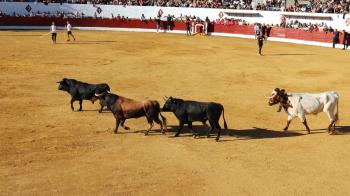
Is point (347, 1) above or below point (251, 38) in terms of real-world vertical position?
above

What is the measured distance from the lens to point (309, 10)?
4431 centimetres

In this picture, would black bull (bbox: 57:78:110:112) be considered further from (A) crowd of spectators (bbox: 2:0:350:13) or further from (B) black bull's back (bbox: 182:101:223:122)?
(A) crowd of spectators (bbox: 2:0:350:13)

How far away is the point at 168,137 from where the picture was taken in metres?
13.5

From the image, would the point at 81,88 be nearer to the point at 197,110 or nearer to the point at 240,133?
the point at 197,110

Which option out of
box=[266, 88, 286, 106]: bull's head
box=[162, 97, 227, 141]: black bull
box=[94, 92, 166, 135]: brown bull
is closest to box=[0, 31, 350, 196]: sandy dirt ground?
box=[94, 92, 166, 135]: brown bull

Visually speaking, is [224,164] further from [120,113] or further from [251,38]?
[251,38]

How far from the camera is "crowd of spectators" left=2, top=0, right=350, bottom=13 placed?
140ft

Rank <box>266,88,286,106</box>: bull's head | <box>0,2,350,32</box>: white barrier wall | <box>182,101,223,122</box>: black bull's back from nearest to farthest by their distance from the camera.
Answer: <box>182,101,223,122</box>: black bull's back < <box>266,88,286,106</box>: bull's head < <box>0,2,350,32</box>: white barrier wall

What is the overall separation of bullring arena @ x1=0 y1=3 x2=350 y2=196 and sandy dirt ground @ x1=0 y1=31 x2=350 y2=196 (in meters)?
0.03

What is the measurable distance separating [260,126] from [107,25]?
121ft

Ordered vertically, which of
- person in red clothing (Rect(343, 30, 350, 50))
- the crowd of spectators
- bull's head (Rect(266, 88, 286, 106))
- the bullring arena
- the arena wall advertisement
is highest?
the crowd of spectators

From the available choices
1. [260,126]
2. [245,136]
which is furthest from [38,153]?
[260,126]

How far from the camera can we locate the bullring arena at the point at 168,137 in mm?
10164

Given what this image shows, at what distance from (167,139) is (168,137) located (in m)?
0.20
